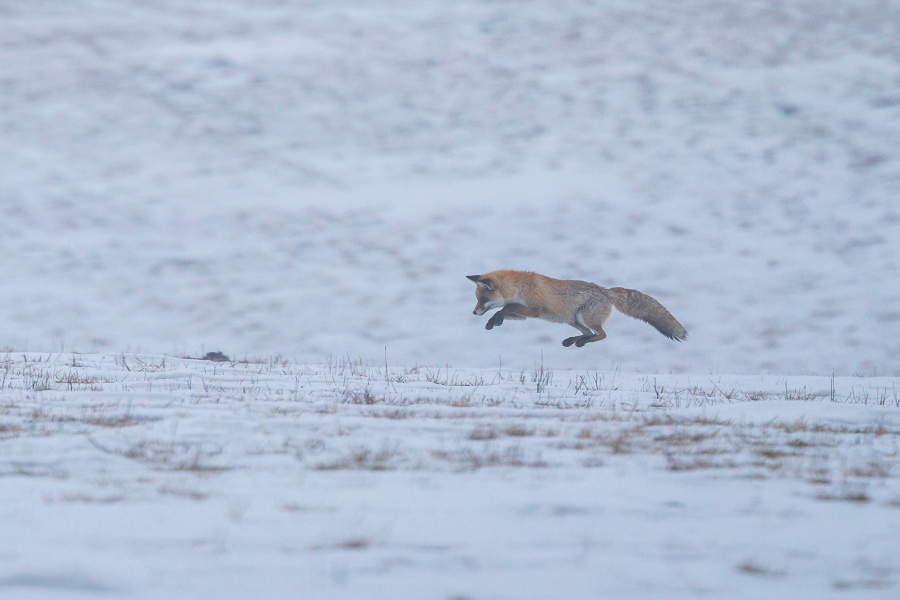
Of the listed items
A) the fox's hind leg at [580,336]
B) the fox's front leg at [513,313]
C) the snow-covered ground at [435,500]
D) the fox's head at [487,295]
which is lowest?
the snow-covered ground at [435,500]

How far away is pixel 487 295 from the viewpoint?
42.4 feet

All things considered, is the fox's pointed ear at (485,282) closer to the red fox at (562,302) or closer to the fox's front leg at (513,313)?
the red fox at (562,302)

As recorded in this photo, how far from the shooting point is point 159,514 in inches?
136

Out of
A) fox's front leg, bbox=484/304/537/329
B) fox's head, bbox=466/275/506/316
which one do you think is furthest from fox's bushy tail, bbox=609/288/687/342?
fox's head, bbox=466/275/506/316

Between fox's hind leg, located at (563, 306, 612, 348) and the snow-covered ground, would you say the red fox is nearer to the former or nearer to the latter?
fox's hind leg, located at (563, 306, 612, 348)

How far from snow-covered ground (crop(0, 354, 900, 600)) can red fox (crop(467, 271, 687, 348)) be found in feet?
20.5

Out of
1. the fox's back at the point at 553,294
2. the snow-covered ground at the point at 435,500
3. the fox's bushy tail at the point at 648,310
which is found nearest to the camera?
the snow-covered ground at the point at 435,500

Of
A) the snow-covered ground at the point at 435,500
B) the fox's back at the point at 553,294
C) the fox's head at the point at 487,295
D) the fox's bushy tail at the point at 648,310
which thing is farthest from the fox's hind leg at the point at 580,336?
the snow-covered ground at the point at 435,500

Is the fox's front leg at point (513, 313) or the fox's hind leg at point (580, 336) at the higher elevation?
the fox's front leg at point (513, 313)

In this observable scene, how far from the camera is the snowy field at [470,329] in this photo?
10.6ft

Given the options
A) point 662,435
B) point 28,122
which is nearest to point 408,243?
point 28,122

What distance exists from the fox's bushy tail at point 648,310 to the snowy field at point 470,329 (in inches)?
49.4

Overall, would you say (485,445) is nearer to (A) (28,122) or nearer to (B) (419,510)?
(B) (419,510)

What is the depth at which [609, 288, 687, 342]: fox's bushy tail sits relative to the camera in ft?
41.3
